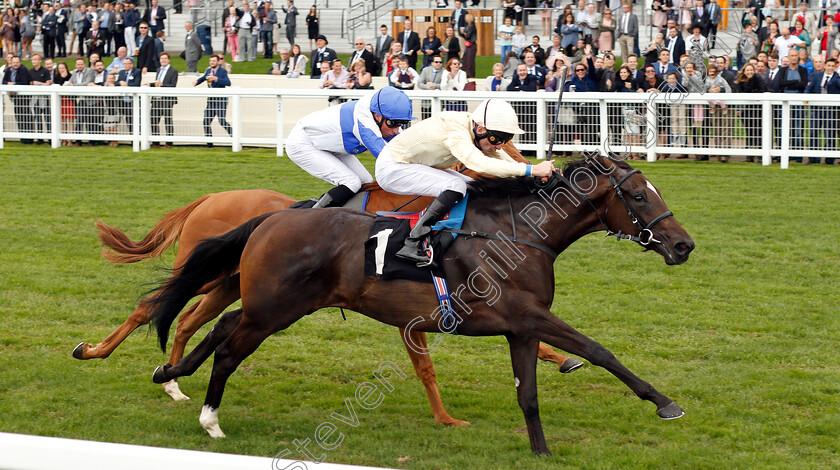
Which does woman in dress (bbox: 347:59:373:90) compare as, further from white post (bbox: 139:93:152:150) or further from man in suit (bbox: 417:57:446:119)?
white post (bbox: 139:93:152:150)

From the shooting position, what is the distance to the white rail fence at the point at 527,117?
1250cm

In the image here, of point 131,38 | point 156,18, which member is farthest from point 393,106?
point 131,38

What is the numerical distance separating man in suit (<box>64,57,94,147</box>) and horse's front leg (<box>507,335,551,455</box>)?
474 inches

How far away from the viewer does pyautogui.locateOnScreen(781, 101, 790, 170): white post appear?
12359 millimetres

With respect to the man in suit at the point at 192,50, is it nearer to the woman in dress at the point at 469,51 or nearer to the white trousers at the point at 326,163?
the woman in dress at the point at 469,51

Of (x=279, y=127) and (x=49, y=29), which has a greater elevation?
(x=49, y=29)

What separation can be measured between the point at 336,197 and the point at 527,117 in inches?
309

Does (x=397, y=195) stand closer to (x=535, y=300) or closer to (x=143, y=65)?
(x=535, y=300)

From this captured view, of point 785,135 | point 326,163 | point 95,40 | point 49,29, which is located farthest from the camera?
point 49,29

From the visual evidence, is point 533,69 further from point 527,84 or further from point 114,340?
point 114,340

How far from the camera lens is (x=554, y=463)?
15.2ft

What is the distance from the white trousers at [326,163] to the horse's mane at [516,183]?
43.6 inches

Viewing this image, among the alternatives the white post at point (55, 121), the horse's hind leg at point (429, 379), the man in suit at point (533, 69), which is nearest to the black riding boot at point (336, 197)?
the horse's hind leg at point (429, 379)

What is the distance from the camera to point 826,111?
12.2 metres
